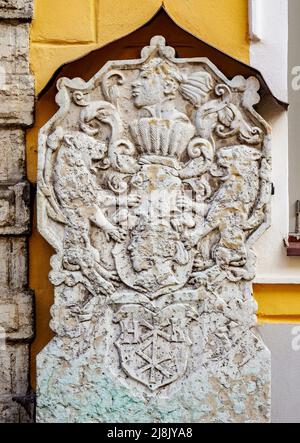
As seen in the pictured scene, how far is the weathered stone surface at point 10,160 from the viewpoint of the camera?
3631 mm

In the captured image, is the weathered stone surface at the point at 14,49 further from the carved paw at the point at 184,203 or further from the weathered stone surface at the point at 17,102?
the carved paw at the point at 184,203

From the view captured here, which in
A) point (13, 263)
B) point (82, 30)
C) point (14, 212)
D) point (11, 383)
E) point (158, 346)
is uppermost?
point (82, 30)

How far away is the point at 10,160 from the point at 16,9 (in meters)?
0.79

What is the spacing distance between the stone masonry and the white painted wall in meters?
1.20

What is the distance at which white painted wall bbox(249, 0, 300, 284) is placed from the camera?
3594mm

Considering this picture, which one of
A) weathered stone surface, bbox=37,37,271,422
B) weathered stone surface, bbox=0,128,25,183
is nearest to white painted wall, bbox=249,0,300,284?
weathered stone surface, bbox=37,37,271,422

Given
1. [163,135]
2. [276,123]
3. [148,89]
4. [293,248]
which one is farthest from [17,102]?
[293,248]

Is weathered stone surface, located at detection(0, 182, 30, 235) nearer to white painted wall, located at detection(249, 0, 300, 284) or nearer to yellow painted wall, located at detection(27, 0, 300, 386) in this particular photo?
yellow painted wall, located at detection(27, 0, 300, 386)

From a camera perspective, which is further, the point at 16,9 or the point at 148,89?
the point at 16,9

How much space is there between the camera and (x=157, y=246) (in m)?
3.35

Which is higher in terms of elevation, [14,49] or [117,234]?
[14,49]

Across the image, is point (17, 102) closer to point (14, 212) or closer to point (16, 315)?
point (14, 212)
